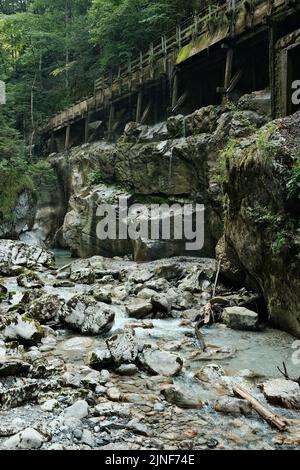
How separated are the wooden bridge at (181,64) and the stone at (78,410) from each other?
11.1 m

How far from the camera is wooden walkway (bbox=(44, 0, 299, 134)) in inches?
574

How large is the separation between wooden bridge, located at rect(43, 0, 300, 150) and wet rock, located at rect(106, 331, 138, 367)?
31.5ft

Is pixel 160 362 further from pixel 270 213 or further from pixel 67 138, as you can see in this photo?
pixel 67 138

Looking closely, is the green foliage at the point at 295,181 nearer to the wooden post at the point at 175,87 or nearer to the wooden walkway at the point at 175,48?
the wooden walkway at the point at 175,48

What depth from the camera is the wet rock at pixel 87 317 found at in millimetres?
7801

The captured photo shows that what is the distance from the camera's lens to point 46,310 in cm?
841

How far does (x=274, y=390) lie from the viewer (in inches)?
194

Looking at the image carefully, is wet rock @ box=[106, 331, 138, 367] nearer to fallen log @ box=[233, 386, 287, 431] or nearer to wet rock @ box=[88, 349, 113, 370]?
wet rock @ box=[88, 349, 113, 370]

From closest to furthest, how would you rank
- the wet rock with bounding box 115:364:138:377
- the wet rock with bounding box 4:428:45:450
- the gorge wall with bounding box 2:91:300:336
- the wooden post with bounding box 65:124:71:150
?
the wet rock with bounding box 4:428:45:450, the wet rock with bounding box 115:364:138:377, the gorge wall with bounding box 2:91:300:336, the wooden post with bounding box 65:124:71:150

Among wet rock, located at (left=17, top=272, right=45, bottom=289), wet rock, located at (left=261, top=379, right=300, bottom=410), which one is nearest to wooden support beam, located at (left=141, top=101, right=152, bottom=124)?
wet rock, located at (left=17, top=272, right=45, bottom=289)

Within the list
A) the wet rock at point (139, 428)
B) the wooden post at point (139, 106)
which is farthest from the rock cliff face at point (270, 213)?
the wooden post at point (139, 106)

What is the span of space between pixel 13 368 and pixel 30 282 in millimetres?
7318

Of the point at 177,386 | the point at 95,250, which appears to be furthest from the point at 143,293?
the point at 95,250

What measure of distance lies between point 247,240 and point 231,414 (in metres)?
4.87
